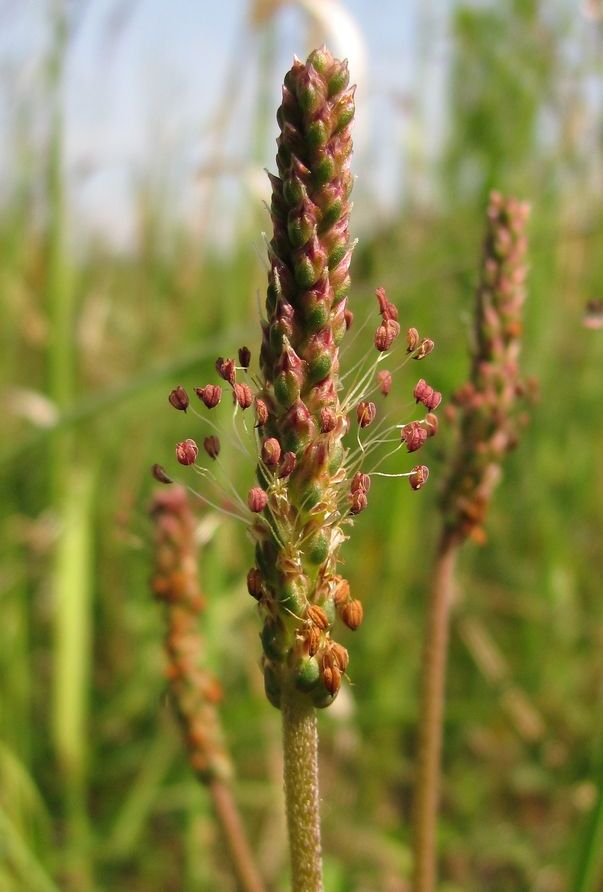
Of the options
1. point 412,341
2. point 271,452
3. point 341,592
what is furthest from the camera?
point 412,341

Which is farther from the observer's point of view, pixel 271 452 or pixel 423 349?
pixel 423 349

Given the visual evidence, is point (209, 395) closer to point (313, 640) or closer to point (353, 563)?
point (313, 640)

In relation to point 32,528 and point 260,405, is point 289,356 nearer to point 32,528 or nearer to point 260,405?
point 260,405

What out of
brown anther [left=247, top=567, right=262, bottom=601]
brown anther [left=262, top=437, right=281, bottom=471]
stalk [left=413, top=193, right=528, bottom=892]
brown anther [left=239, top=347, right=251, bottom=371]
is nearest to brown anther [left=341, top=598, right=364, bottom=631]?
brown anther [left=247, top=567, right=262, bottom=601]

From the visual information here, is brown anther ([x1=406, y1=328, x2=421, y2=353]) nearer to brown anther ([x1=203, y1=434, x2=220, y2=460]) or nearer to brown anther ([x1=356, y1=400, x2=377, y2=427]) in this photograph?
brown anther ([x1=356, y1=400, x2=377, y2=427])

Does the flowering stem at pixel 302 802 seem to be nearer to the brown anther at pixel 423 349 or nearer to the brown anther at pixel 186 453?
the brown anther at pixel 186 453

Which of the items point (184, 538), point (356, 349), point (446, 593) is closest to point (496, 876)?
point (446, 593)

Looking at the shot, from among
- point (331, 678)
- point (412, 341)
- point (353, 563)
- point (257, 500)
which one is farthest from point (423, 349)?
point (353, 563)
